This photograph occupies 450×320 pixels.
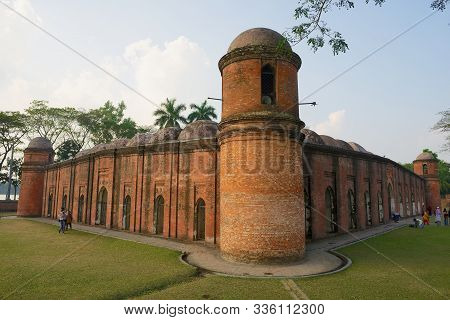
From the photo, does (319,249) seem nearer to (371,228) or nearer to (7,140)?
(371,228)

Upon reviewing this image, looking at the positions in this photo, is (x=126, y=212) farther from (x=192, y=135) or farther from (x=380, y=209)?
(x=380, y=209)

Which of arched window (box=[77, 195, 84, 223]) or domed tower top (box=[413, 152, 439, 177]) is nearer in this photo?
arched window (box=[77, 195, 84, 223])

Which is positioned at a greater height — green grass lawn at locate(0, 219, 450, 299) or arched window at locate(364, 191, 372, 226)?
arched window at locate(364, 191, 372, 226)

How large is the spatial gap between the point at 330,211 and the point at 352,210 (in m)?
2.76

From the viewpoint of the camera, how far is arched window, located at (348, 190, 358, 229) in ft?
68.6

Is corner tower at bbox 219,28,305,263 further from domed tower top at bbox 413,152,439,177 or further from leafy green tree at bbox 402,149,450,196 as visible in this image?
leafy green tree at bbox 402,149,450,196

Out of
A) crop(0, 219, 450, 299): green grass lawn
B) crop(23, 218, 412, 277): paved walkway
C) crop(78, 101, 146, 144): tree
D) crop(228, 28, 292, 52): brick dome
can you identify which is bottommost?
crop(23, 218, 412, 277): paved walkway

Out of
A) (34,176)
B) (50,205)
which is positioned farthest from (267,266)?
(34,176)

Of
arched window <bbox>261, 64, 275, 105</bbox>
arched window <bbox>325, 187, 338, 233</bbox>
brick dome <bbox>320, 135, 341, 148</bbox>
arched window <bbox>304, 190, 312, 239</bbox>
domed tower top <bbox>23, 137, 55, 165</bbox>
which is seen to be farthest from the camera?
domed tower top <bbox>23, 137, 55, 165</bbox>

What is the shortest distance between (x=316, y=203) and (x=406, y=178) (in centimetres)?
2130

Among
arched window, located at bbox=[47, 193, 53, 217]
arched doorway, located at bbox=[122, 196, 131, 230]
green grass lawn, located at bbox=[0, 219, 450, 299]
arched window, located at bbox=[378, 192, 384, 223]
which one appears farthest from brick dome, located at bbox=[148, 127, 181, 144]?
arched window, located at bbox=[378, 192, 384, 223]

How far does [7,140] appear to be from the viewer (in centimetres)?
4025

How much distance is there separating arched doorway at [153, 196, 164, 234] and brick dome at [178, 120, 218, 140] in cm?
445

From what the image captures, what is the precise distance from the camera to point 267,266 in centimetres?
1084
